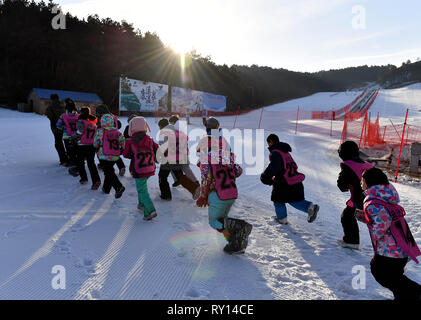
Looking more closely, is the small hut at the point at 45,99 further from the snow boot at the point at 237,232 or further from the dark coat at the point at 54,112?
the snow boot at the point at 237,232

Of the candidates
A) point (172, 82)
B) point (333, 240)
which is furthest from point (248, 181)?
point (172, 82)

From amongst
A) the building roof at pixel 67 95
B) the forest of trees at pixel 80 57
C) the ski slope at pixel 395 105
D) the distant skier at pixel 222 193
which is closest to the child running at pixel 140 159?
the distant skier at pixel 222 193

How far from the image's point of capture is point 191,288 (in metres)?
2.71

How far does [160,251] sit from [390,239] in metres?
2.53

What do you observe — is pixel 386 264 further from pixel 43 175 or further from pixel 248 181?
pixel 43 175

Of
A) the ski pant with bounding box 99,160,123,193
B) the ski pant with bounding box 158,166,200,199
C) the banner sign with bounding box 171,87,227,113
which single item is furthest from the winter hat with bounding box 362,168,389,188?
the banner sign with bounding box 171,87,227,113

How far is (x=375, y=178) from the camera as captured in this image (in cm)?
255

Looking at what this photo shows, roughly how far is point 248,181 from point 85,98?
88.7 ft

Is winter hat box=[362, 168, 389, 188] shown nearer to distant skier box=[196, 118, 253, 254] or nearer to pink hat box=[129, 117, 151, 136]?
distant skier box=[196, 118, 253, 254]

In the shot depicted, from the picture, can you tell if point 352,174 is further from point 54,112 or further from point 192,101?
point 192,101

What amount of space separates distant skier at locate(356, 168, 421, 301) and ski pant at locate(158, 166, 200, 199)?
356 cm

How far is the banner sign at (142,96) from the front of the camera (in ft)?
95.9

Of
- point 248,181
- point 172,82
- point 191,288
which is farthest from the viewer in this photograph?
point 172,82

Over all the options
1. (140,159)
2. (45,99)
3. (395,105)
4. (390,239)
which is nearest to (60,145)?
(140,159)
